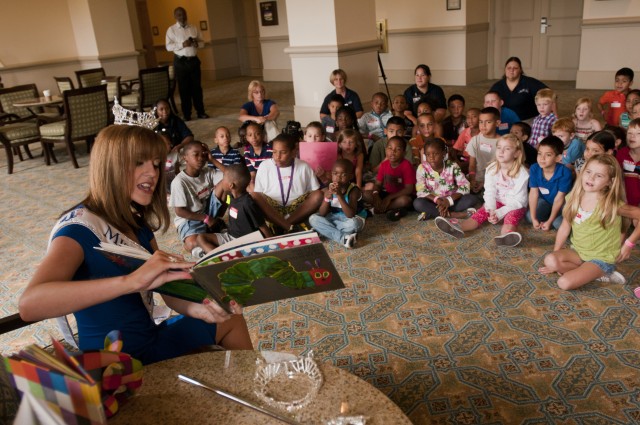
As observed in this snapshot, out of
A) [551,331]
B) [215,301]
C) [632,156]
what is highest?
[215,301]

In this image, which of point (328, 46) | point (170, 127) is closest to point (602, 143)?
point (328, 46)

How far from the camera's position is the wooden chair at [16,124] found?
7.35 meters

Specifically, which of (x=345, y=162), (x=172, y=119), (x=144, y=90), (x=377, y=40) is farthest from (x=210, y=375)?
(x=144, y=90)

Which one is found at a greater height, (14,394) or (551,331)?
(14,394)

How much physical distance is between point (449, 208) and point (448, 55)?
6.80m

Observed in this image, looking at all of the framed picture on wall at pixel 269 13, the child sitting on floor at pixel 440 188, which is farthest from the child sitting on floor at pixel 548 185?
the framed picture on wall at pixel 269 13

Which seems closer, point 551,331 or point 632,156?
point 551,331

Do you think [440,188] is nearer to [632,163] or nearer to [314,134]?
[314,134]

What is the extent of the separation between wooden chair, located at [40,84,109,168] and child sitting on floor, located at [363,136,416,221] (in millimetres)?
4347

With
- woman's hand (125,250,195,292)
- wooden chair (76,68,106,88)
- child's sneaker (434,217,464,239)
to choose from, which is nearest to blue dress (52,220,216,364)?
woman's hand (125,250,195,292)

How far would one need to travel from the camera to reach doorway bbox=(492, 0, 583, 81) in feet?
32.1

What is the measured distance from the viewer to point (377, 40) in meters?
7.71

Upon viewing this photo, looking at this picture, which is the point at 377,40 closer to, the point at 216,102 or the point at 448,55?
the point at 448,55

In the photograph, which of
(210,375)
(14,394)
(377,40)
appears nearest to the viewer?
(14,394)
